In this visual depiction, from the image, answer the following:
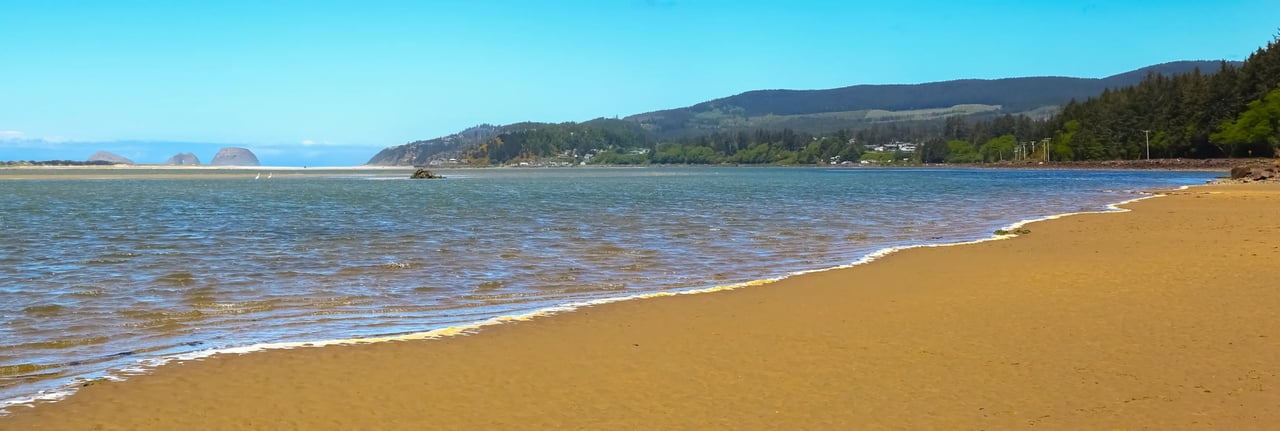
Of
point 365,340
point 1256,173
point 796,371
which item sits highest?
point 365,340

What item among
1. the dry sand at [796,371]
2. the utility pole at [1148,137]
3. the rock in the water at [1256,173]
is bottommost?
the rock in the water at [1256,173]

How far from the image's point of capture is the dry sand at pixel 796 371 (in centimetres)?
695

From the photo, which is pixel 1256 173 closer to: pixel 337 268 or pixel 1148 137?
pixel 337 268

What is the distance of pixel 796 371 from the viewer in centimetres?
846

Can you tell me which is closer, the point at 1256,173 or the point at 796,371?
the point at 796,371

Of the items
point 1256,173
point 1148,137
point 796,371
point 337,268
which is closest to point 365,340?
point 796,371

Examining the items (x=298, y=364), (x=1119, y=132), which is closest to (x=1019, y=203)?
(x=298, y=364)

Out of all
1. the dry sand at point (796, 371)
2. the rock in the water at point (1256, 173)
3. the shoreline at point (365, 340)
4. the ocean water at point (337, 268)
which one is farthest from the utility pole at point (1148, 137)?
the dry sand at point (796, 371)

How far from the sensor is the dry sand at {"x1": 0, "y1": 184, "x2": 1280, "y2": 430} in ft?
22.8

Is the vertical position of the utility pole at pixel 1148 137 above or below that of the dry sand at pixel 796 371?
above

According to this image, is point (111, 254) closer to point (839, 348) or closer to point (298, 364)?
point (298, 364)

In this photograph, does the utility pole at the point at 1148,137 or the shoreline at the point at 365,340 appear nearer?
the shoreline at the point at 365,340

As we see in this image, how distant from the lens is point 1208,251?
17.8 m

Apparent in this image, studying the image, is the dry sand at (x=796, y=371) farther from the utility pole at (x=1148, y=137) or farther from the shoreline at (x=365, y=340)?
the utility pole at (x=1148, y=137)
